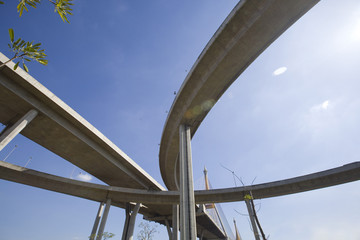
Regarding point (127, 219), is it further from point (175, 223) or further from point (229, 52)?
point (229, 52)

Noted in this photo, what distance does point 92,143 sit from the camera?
19.8 meters

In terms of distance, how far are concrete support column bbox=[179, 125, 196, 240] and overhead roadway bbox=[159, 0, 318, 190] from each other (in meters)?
2.02

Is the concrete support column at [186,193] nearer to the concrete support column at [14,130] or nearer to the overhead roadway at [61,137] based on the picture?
the overhead roadway at [61,137]

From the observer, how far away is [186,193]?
14234 millimetres

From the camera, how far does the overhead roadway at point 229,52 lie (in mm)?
11586

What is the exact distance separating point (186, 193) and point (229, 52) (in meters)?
11.7

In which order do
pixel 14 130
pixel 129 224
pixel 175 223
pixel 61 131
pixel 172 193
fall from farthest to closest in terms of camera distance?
1. pixel 175 223
2. pixel 129 224
3. pixel 172 193
4. pixel 61 131
5. pixel 14 130

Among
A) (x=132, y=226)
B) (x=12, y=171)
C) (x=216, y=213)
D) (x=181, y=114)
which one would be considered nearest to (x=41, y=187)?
(x=12, y=171)

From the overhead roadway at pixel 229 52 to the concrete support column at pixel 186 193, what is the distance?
2025 millimetres

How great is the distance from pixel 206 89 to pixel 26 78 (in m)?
15.2

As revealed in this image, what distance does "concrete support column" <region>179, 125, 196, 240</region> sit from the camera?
12.6 m

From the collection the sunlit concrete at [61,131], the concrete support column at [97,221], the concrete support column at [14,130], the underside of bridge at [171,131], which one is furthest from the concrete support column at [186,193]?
the concrete support column at [97,221]

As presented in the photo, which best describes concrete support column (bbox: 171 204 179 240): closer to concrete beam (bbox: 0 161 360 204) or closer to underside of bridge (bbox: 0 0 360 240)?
underside of bridge (bbox: 0 0 360 240)

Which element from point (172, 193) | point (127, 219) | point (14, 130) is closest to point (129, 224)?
point (127, 219)
